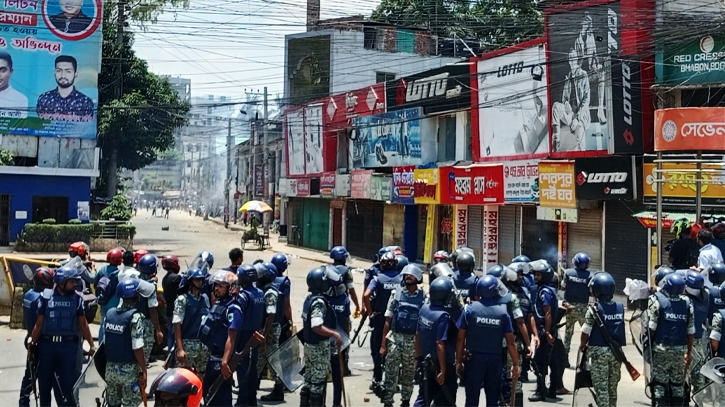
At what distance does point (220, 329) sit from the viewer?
8445mm

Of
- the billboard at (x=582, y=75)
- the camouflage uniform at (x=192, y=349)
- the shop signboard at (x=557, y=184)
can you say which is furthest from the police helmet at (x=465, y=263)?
the shop signboard at (x=557, y=184)

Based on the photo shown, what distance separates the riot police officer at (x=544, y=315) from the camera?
10.7 metres

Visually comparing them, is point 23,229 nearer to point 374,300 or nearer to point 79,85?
point 79,85

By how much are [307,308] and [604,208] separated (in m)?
14.8

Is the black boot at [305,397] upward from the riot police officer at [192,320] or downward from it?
downward

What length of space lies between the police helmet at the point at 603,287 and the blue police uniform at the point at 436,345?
5.28 ft

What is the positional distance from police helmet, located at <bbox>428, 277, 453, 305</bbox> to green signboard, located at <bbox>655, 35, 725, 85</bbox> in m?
13.0

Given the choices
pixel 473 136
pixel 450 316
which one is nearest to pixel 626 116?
pixel 473 136

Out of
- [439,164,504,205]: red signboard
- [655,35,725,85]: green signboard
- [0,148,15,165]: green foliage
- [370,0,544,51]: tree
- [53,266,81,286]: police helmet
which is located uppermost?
[370,0,544,51]: tree

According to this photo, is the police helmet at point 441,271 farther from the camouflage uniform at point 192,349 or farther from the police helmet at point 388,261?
the camouflage uniform at point 192,349

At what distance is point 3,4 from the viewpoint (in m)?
39.8

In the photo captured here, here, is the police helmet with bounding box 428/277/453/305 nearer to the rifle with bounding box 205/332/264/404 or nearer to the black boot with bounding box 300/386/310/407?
the black boot with bounding box 300/386/310/407

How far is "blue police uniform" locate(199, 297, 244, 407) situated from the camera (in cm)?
835

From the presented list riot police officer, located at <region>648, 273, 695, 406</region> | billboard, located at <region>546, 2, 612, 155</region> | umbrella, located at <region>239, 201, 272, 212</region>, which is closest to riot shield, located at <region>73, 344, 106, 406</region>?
riot police officer, located at <region>648, 273, 695, 406</region>
